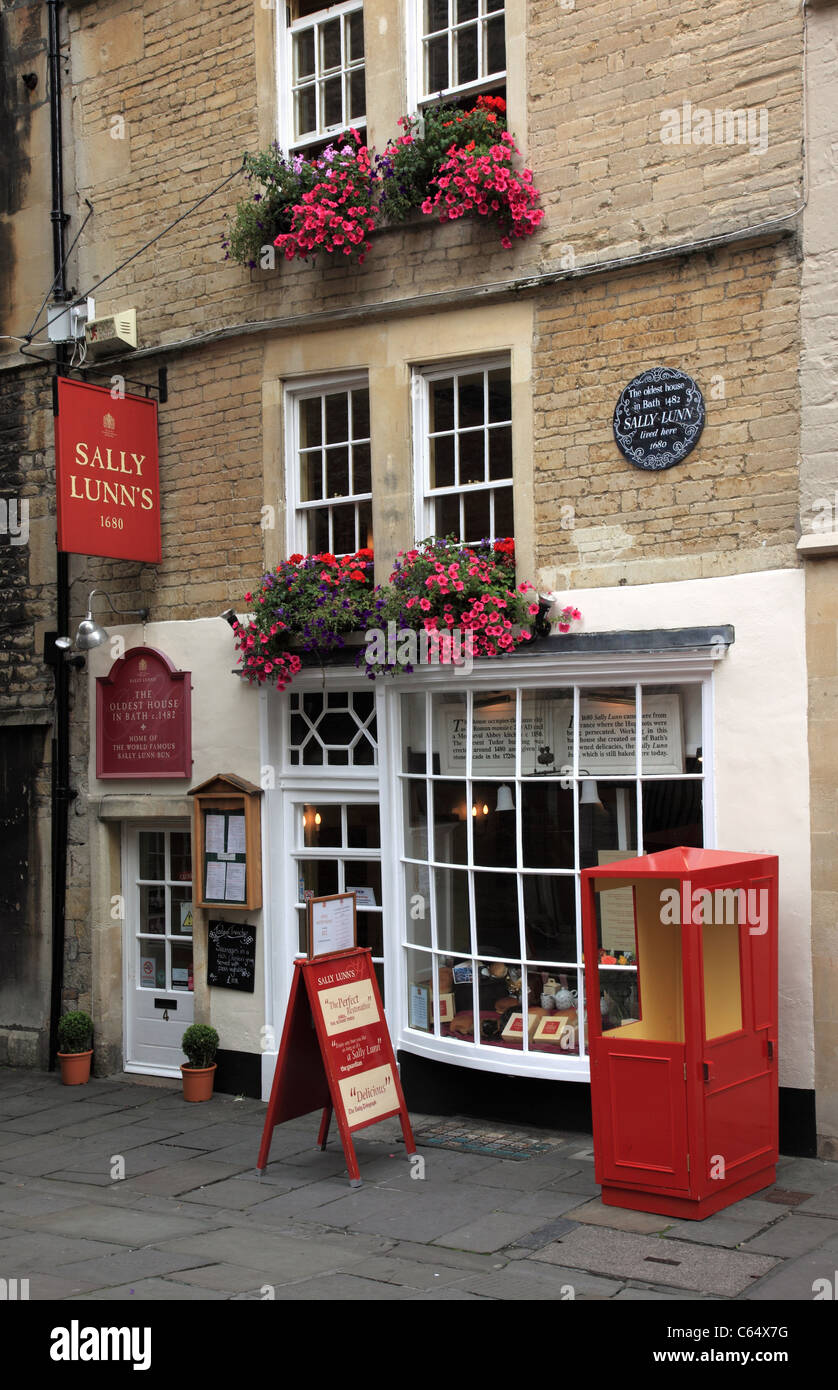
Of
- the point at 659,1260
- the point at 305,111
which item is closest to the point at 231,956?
the point at 659,1260

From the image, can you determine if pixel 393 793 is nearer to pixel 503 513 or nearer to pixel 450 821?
pixel 450 821

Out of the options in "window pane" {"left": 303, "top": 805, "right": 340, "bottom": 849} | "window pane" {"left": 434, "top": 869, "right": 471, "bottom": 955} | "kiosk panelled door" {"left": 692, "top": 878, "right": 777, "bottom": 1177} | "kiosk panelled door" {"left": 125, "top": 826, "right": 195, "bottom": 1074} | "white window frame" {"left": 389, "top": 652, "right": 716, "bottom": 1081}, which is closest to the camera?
"kiosk panelled door" {"left": 692, "top": 878, "right": 777, "bottom": 1177}

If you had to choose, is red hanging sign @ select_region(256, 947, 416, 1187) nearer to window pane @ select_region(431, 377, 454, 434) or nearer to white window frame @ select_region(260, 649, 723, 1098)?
white window frame @ select_region(260, 649, 723, 1098)

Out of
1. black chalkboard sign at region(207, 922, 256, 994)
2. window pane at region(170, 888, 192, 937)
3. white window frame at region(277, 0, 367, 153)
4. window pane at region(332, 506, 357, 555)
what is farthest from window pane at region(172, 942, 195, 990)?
white window frame at region(277, 0, 367, 153)

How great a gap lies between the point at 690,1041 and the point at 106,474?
651 centimetres

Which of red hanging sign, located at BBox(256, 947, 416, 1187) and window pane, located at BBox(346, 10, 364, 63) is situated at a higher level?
window pane, located at BBox(346, 10, 364, 63)

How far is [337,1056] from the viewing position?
26.2ft

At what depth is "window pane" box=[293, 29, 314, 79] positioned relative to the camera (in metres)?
10.5

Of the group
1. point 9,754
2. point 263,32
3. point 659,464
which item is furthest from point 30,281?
point 659,464

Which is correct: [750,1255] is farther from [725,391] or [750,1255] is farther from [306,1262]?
[725,391]

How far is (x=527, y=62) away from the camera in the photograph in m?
9.20

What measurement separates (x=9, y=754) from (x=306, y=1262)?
6824 mm

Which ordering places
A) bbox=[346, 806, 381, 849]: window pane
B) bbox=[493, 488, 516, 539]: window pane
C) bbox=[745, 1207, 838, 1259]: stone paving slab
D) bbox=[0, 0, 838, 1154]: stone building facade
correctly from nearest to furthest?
bbox=[745, 1207, 838, 1259]: stone paving slab → bbox=[0, 0, 838, 1154]: stone building facade → bbox=[493, 488, 516, 539]: window pane → bbox=[346, 806, 381, 849]: window pane

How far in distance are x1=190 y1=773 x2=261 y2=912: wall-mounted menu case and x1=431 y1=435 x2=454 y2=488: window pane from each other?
9.44 feet
